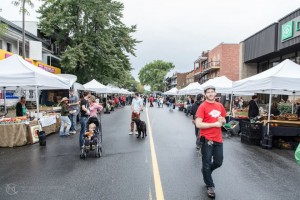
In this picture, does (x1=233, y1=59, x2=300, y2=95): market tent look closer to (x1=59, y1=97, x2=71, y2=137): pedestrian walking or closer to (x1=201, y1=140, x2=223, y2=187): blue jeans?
(x1=201, y1=140, x2=223, y2=187): blue jeans

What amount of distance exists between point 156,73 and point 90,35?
98283mm

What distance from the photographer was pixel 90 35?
2988 centimetres

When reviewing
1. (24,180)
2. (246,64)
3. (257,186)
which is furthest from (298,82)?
(246,64)

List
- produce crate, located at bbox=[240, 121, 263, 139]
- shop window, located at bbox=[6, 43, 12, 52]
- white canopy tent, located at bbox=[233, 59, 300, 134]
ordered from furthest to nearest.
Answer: shop window, located at bbox=[6, 43, 12, 52] → produce crate, located at bbox=[240, 121, 263, 139] → white canopy tent, located at bbox=[233, 59, 300, 134]

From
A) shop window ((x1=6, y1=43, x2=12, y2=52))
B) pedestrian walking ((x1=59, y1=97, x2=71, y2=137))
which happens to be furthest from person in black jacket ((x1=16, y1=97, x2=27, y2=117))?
shop window ((x1=6, y1=43, x2=12, y2=52))

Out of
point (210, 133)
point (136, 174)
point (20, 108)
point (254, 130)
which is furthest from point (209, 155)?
point (20, 108)

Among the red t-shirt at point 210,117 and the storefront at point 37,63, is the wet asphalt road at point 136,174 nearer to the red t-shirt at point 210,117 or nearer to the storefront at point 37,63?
the red t-shirt at point 210,117

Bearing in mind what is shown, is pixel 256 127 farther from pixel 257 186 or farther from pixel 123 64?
pixel 123 64

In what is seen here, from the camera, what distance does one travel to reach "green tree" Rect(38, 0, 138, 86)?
27.8m

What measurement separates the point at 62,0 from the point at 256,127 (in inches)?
970

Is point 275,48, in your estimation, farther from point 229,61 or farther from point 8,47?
point 229,61

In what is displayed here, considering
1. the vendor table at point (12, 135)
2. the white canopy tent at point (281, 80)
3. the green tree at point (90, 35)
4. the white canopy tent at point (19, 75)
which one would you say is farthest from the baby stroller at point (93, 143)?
the green tree at point (90, 35)

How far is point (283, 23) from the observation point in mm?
19922

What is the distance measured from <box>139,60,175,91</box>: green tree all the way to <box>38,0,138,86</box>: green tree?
93.3 metres
